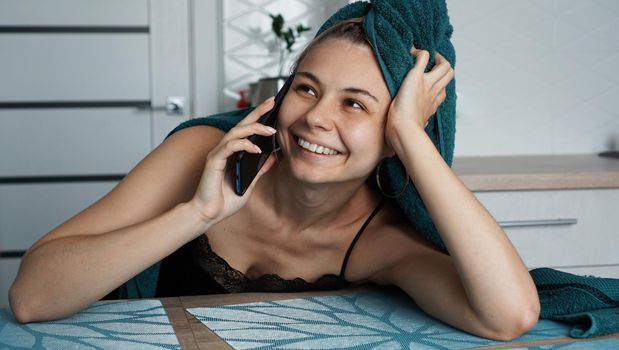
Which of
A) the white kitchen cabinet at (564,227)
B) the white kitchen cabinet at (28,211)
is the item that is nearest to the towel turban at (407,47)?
the white kitchen cabinet at (564,227)

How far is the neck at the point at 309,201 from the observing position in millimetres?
1423

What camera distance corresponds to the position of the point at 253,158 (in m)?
1.29

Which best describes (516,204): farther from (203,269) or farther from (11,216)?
(11,216)

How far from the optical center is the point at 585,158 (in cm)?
281

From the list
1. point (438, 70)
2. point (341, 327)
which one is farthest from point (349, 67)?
point (341, 327)

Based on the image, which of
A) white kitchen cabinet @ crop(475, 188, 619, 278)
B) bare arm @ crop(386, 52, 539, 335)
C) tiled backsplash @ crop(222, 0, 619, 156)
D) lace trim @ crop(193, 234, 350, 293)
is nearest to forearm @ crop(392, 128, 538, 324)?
bare arm @ crop(386, 52, 539, 335)

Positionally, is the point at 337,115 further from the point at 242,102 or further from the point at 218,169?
the point at 242,102

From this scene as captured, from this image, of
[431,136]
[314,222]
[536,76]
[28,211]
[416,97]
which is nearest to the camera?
[416,97]

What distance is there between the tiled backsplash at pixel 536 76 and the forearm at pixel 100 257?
6.20 ft

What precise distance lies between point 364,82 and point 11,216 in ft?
7.35

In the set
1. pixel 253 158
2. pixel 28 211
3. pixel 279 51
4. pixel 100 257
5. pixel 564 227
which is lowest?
pixel 28 211

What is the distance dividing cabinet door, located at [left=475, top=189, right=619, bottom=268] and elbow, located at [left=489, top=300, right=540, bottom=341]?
122cm

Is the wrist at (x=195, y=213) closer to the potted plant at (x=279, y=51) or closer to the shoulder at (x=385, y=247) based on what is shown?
the shoulder at (x=385, y=247)

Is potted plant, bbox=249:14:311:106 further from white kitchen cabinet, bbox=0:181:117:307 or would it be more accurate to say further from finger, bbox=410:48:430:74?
finger, bbox=410:48:430:74
